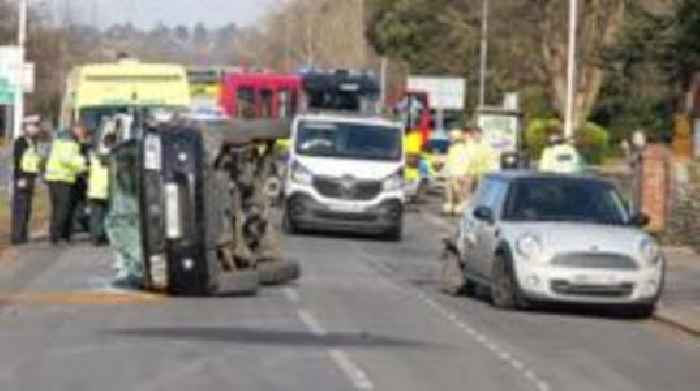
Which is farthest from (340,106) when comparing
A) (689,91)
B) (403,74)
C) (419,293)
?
(403,74)

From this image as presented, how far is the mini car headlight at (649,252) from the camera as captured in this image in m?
20.8

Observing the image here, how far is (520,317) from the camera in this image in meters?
20.5

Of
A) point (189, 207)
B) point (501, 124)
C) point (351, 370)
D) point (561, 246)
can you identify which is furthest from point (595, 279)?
point (501, 124)

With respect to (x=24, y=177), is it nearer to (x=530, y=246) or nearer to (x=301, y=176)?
(x=301, y=176)

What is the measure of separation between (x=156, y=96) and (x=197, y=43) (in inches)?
5446

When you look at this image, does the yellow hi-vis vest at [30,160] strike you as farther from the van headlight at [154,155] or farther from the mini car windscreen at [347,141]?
the van headlight at [154,155]

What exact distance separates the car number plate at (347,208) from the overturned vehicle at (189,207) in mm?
10653

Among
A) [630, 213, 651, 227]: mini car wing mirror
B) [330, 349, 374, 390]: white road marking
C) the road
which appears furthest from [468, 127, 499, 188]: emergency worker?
[330, 349, 374, 390]: white road marking

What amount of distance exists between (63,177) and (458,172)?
11.7 metres

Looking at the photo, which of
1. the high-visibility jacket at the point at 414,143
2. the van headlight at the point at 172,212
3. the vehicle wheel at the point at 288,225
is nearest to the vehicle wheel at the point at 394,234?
the vehicle wheel at the point at 288,225

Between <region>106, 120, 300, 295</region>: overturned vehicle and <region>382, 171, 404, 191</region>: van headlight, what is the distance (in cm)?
1097

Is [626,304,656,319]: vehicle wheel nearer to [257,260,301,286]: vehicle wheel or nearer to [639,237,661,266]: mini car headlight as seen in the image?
[639,237,661,266]: mini car headlight

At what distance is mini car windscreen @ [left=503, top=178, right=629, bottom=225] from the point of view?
21.7 meters

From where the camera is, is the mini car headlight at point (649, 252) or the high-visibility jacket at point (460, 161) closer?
the mini car headlight at point (649, 252)
